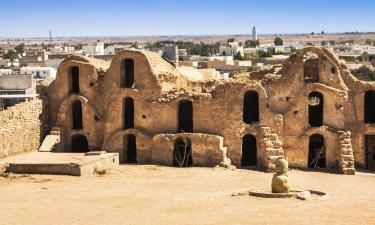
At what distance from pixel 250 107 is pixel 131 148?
22.9 ft

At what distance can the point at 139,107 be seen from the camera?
34.7 meters

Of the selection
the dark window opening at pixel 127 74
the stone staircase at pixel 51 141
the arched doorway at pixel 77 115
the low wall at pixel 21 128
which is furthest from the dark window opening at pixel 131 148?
the low wall at pixel 21 128

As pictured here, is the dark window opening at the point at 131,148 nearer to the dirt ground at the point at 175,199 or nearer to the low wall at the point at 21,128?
the dirt ground at the point at 175,199

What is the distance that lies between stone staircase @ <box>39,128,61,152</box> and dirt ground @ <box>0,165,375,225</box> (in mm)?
4755

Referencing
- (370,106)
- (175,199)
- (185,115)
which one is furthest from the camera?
(185,115)

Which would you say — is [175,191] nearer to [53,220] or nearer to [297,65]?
[53,220]

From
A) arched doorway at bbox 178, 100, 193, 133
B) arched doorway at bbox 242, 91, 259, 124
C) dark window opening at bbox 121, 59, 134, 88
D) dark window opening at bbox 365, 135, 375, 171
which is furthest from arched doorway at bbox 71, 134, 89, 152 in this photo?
dark window opening at bbox 365, 135, 375, 171

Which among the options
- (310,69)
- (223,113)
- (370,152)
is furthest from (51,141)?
(370,152)

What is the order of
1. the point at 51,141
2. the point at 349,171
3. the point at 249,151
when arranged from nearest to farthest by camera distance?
the point at 349,171
the point at 249,151
the point at 51,141

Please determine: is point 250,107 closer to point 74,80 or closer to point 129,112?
point 129,112

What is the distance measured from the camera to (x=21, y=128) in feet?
110

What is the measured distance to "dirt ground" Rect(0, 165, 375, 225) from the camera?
69.6 ft

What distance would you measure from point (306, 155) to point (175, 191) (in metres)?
8.73

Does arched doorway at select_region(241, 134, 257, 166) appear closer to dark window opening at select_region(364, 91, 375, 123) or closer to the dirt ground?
the dirt ground
